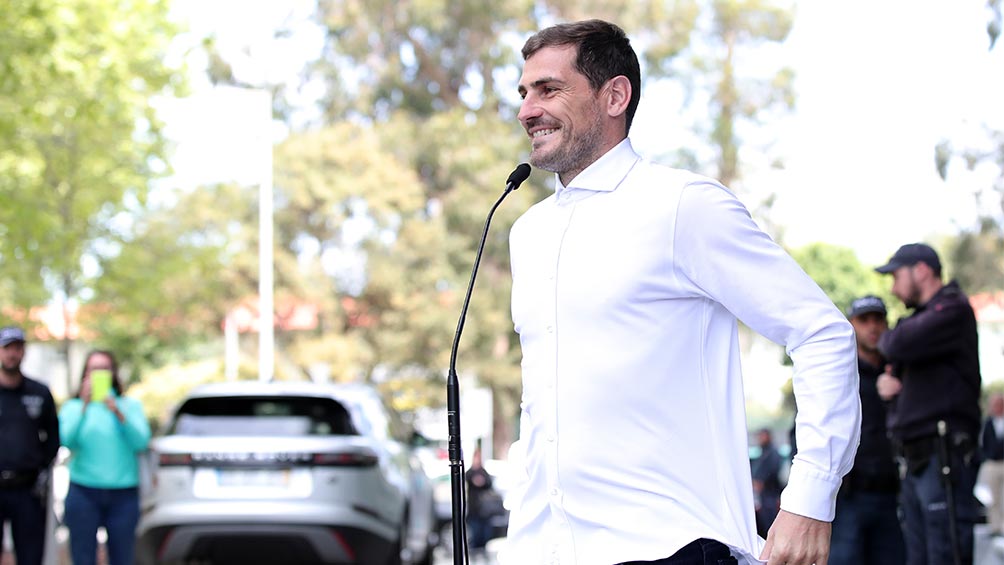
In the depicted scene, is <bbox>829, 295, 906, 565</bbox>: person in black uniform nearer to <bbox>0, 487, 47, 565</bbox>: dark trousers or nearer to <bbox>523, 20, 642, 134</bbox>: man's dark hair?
<bbox>523, 20, 642, 134</bbox>: man's dark hair

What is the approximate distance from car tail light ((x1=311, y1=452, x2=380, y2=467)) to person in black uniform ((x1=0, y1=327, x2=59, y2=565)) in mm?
2018

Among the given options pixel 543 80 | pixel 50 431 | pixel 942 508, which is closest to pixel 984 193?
pixel 942 508

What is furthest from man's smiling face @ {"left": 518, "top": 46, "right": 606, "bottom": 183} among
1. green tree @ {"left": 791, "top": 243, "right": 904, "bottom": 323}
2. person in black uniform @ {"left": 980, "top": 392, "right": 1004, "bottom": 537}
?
green tree @ {"left": 791, "top": 243, "right": 904, "bottom": 323}

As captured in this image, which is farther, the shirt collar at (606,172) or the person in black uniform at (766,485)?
the person in black uniform at (766,485)

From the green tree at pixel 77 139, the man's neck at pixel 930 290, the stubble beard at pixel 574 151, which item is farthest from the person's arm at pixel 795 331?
the green tree at pixel 77 139

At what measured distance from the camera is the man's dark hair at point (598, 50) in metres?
3.21

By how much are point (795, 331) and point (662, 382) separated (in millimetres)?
263

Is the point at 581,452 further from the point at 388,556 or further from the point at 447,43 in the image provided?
the point at 447,43

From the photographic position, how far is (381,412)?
13109mm

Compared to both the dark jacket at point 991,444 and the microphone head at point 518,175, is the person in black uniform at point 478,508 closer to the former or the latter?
the dark jacket at point 991,444

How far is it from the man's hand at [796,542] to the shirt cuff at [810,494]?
0.04 feet

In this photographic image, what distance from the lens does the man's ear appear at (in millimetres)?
3215

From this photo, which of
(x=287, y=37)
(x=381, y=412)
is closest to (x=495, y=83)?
(x=287, y=37)

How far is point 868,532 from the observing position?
7914 mm
